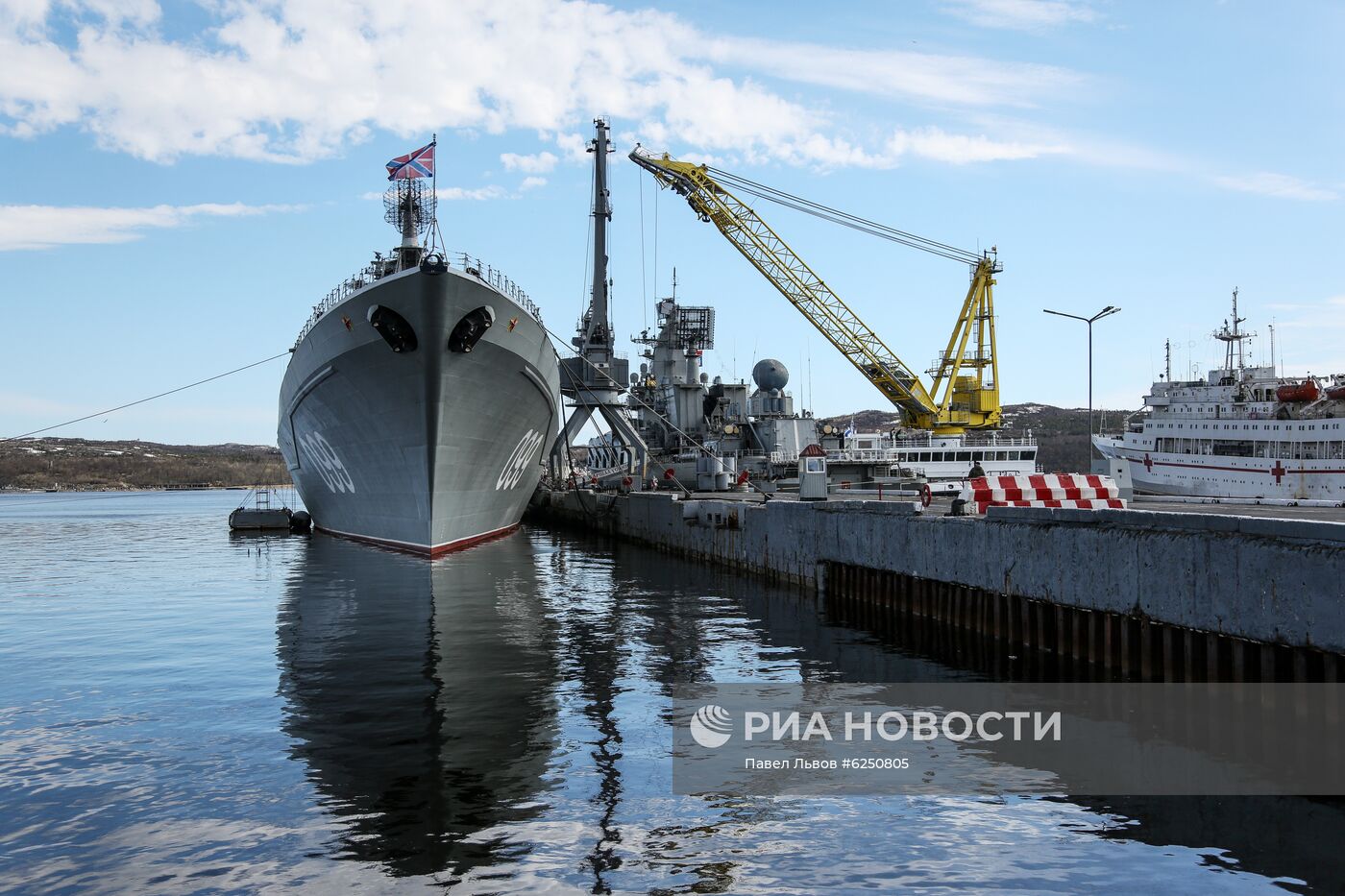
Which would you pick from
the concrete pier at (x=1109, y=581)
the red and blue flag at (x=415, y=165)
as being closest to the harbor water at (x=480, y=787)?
the concrete pier at (x=1109, y=581)

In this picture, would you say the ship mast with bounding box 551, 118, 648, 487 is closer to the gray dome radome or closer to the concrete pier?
the gray dome radome

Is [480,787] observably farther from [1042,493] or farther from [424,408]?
[424,408]

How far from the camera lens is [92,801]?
10.5 m

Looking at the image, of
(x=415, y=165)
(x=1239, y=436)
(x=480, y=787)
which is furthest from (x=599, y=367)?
(x=480, y=787)

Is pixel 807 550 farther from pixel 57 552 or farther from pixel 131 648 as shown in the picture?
pixel 57 552

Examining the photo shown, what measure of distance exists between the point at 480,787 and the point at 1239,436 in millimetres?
62505

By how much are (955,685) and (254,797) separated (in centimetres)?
1090

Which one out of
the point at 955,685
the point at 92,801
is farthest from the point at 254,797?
the point at 955,685

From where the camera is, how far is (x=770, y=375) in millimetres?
64250

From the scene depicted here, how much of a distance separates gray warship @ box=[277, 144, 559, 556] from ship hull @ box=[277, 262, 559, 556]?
52 mm

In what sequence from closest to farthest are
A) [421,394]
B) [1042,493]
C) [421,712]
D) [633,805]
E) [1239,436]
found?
[633,805] → [421,712] → [1042,493] → [421,394] → [1239,436]

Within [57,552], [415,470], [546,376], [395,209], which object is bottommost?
[57,552]

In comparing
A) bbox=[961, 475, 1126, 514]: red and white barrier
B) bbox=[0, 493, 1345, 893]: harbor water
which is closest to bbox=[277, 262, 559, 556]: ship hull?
bbox=[0, 493, 1345, 893]: harbor water

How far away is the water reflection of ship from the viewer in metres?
9.73
